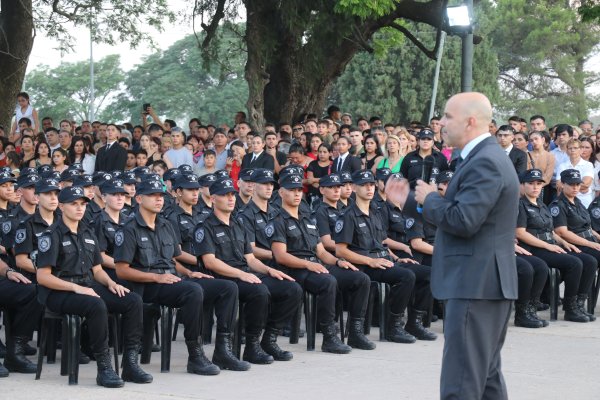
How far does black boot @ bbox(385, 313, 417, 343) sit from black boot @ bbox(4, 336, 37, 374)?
11.4 ft

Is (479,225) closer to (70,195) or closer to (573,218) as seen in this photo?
(70,195)

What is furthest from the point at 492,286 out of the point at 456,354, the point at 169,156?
the point at 169,156

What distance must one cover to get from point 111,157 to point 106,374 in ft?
26.0

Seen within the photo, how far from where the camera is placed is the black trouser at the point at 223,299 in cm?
938

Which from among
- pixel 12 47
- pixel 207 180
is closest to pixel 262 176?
pixel 207 180

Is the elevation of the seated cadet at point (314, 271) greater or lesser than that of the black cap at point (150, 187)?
lesser

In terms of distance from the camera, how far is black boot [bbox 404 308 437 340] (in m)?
11.1

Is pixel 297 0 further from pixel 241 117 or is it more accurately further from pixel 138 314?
pixel 138 314

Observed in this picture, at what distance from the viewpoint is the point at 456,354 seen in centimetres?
562

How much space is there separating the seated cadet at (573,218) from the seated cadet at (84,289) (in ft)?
19.2

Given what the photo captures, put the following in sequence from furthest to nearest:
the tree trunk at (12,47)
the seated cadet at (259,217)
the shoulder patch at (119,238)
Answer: the tree trunk at (12,47) < the seated cadet at (259,217) < the shoulder patch at (119,238)

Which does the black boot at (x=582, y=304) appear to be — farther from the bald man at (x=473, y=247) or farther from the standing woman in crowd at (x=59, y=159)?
the bald man at (x=473, y=247)

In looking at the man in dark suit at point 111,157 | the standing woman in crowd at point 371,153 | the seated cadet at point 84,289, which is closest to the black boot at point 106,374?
the seated cadet at point 84,289

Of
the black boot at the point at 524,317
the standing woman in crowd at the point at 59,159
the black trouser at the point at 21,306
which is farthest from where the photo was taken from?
the standing woman in crowd at the point at 59,159
